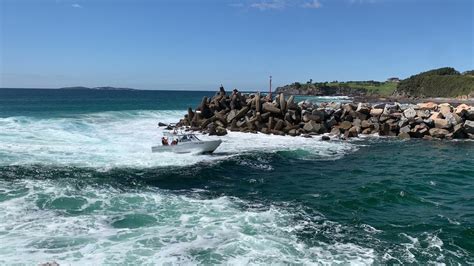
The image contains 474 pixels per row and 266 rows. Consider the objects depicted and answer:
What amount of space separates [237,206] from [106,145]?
720 inches

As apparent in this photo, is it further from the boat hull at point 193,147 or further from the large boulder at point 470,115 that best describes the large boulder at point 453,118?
the boat hull at point 193,147

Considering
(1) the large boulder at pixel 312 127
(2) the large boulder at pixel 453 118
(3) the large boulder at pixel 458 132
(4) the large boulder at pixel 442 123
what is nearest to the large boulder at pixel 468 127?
(3) the large boulder at pixel 458 132

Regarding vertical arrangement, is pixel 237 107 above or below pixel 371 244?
above

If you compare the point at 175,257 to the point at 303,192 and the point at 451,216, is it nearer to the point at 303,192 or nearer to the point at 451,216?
the point at 303,192

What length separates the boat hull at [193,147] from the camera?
2756 centimetres

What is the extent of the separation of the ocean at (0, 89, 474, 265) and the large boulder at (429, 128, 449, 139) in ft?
19.6

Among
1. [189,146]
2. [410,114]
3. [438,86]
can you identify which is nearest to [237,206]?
[189,146]

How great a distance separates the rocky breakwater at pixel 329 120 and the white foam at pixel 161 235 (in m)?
20.9

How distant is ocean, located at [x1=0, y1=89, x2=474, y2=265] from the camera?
12148 millimetres

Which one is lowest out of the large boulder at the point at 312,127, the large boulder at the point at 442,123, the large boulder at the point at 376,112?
the large boulder at the point at 312,127

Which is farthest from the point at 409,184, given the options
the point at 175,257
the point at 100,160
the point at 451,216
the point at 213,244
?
the point at 100,160

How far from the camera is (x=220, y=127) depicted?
132 feet

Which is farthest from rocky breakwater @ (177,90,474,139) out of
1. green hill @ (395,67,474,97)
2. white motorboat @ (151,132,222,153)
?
green hill @ (395,67,474,97)

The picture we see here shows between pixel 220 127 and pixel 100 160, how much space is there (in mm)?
16132
